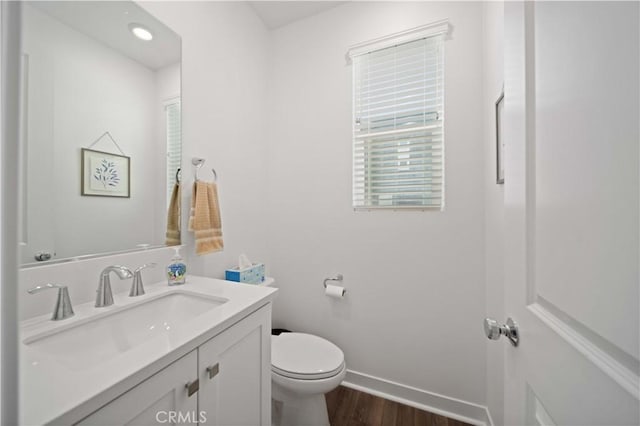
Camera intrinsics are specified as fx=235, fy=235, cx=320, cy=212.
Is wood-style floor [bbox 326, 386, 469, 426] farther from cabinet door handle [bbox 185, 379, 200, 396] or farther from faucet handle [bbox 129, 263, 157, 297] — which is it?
faucet handle [bbox 129, 263, 157, 297]

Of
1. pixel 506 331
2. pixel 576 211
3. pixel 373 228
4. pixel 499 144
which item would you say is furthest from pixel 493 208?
pixel 576 211

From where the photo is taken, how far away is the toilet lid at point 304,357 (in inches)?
47.1

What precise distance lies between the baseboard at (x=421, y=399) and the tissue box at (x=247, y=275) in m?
0.92

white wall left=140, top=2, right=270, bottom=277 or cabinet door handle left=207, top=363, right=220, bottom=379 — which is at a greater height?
white wall left=140, top=2, right=270, bottom=277

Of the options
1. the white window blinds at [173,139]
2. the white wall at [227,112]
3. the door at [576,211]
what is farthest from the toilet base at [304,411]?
the white window blinds at [173,139]

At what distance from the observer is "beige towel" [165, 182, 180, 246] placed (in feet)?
3.92

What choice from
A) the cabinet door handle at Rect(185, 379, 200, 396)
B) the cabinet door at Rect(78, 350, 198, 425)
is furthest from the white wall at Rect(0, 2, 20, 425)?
the cabinet door handle at Rect(185, 379, 200, 396)

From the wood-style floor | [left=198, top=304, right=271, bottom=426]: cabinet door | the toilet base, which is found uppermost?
[left=198, top=304, right=271, bottom=426]: cabinet door

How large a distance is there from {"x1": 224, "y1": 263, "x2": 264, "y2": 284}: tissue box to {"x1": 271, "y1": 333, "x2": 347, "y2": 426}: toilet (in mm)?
427

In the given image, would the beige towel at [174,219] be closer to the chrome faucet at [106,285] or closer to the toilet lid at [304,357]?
the chrome faucet at [106,285]

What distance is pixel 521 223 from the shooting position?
0.54 meters

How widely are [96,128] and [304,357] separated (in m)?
1.46

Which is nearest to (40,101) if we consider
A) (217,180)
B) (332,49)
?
(217,180)

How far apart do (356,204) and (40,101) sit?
59.0 inches
